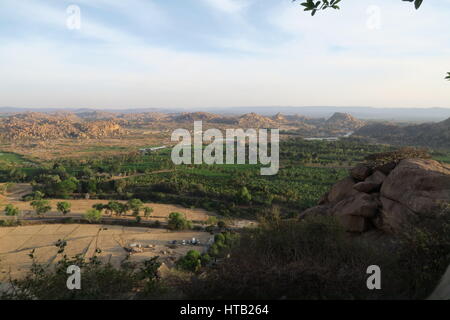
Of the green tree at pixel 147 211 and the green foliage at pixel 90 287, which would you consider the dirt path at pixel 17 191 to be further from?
the green foliage at pixel 90 287

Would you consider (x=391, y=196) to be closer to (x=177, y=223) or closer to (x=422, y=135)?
(x=177, y=223)

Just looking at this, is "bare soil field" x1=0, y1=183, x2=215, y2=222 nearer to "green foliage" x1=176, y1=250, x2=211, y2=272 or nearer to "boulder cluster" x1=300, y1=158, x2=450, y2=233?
"green foliage" x1=176, y1=250, x2=211, y2=272

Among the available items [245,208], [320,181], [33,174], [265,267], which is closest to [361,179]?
[265,267]

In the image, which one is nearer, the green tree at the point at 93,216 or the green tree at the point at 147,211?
the green tree at the point at 93,216

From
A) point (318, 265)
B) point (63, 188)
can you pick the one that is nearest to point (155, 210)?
point (63, 188)

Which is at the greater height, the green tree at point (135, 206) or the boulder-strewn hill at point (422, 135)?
the boulder-strewn hill at point (422, 135)

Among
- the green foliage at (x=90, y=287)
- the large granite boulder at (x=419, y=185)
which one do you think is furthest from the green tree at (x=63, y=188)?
the large granite boulder at (x=419, y=185)
